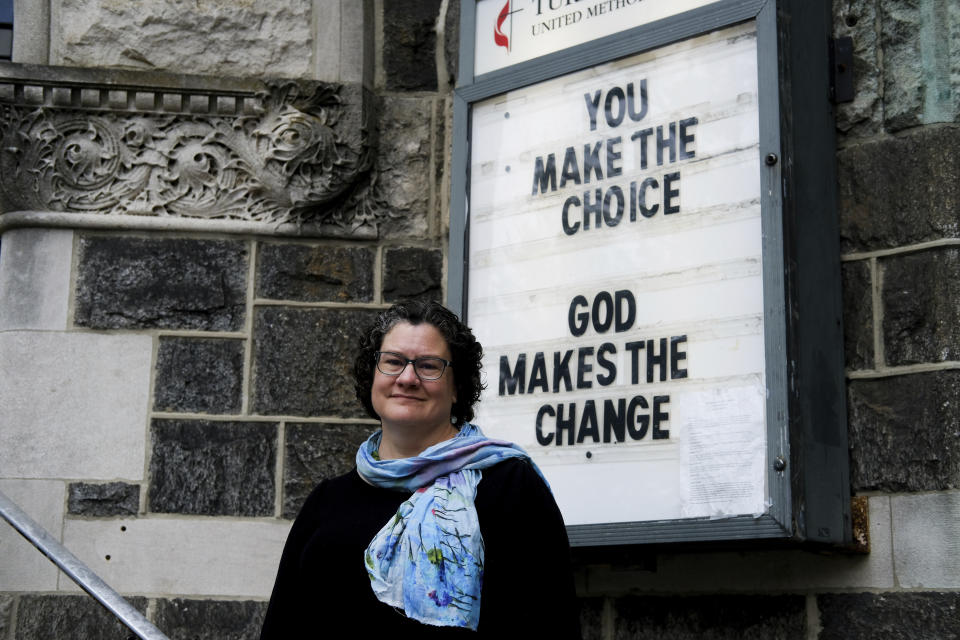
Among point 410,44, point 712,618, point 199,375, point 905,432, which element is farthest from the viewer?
point 410,44

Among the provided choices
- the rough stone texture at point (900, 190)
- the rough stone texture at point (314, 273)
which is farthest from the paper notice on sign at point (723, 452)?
the rough stone texture at point (314, 273)

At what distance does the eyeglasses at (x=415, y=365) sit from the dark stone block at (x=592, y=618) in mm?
1570

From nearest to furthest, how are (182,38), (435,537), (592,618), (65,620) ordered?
1. (435,537)
2. (592,618)
3. (65,620)
4. (182,38)

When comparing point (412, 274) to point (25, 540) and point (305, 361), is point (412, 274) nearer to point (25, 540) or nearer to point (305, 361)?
point (305, 361)

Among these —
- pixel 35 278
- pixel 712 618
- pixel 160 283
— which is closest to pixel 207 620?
pixel 160 283

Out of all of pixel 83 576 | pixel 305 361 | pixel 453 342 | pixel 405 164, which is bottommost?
pixel 83 576

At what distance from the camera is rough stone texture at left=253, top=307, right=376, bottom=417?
4945mm

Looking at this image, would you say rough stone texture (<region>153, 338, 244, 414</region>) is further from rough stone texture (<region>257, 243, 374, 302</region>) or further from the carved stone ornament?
the carved stone ornament

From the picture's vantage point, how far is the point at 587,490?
167 inches

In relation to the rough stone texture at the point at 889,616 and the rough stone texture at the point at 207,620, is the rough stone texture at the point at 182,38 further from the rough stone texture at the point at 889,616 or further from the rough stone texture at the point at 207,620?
the rough stone texture at the point at 889,616

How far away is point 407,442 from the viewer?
3205 millimetres

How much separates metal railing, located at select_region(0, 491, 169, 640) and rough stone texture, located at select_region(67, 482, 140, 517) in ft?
1.98

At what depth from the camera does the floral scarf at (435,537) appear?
290 cm

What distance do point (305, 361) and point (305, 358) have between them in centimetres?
1
